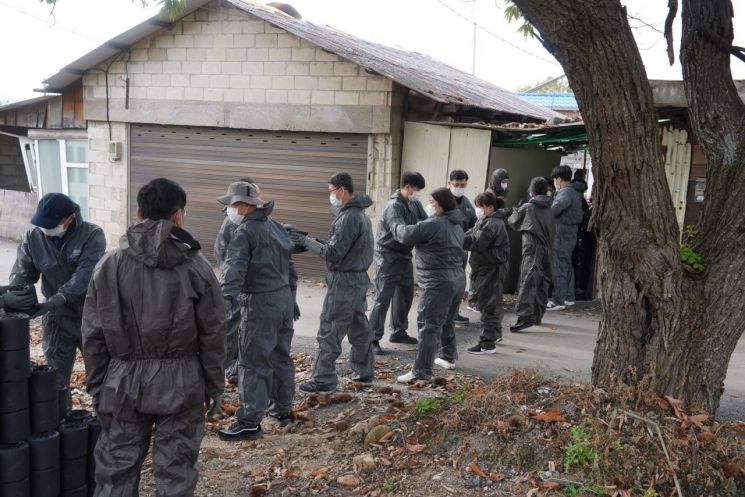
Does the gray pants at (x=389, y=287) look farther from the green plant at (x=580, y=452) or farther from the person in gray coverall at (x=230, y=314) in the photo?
the green plant at (x=580, y=452)

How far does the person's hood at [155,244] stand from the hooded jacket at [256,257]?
151 centimetres

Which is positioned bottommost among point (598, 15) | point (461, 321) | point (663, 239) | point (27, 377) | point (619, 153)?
point (461, 321)

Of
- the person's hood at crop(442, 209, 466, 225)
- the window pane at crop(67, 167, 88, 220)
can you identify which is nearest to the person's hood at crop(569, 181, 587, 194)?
the person's hood at crop(442, 209, 466, 225)

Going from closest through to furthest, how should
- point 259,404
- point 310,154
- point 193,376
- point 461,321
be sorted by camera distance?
point 193,376 < point 259,404 < point 461,321 < point 310,154

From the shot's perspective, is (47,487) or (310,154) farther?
(310,154)

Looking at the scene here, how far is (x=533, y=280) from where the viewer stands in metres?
9.20

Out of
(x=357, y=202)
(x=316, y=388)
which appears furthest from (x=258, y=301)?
(x=357, y=202)

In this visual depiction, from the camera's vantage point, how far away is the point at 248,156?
12.7m

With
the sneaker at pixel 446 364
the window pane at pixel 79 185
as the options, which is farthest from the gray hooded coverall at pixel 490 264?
the window pane at pixel 79 185

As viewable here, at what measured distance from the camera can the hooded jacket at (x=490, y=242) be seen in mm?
8102

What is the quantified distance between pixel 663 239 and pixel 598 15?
1436 millimetres

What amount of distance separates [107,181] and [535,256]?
8623 mm

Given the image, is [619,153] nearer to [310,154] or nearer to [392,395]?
[392,395]

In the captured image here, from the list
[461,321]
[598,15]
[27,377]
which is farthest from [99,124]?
[598,15]
